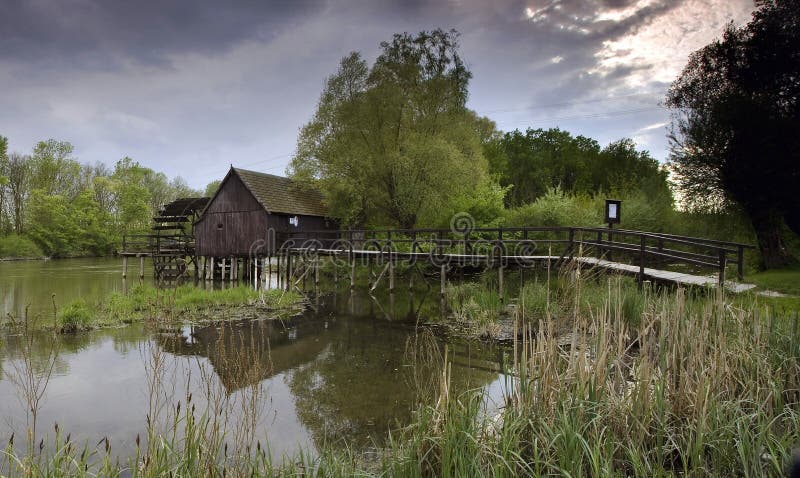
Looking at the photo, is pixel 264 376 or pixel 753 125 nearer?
pixel 264 376

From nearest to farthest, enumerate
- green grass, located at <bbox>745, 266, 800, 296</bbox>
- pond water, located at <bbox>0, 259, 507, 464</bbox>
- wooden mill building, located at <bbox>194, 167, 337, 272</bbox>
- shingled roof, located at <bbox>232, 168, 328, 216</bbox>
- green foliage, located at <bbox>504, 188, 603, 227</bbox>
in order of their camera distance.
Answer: pond water, located at <bbox>0, 259, 507, 464</bbox>, green grass, located at <bbox>745, 266, 800, 296</bbox>, green foliage, located at <bbox>504, 188, 603, 227</bbox>, wooden mill building, located at <bbox>194, 167, 337, 272</bbox>, shingled roof, located at <bbox>232, 168, 328, 216</bbox>

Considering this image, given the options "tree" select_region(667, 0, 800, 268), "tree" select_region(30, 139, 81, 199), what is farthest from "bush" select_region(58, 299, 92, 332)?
"tree" select_region(30, 139, 81, 199)

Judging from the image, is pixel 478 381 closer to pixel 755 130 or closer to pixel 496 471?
pixel 496 471

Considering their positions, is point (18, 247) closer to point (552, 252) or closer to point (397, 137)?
point (397, 137)

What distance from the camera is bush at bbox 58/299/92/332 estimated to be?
10.9 meters

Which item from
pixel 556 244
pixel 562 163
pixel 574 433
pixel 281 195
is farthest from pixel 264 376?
pixel 562 163

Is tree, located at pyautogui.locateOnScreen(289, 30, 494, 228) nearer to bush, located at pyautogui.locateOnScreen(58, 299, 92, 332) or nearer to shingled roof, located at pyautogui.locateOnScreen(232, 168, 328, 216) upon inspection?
shingled roof, located at pyautogui.locateOnScreen(232, 168, 328, 216)

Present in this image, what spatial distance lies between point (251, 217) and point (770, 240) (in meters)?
23.7

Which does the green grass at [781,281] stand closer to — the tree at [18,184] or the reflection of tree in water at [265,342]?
the reflection of tree in water at [265,342]

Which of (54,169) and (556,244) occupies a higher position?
(54,169)

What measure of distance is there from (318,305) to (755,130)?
15.8m

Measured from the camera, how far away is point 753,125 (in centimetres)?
1381

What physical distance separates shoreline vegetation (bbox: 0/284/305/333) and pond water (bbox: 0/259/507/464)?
0.71m

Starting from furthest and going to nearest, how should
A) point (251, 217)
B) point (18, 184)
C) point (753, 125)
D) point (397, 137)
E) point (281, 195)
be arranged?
point (18, 184) < point (281, 195) < point (251, 217) < point (397, 137) < point (753, 125)
